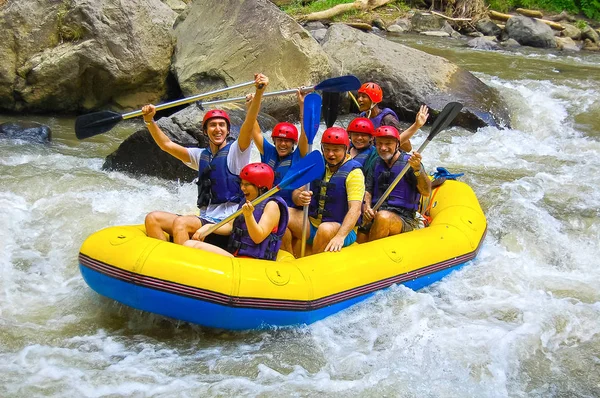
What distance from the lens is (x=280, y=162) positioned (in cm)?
410

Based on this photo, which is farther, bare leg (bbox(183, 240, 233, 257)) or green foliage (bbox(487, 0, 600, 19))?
green foliage (bbox(487, 0, 600, 19))

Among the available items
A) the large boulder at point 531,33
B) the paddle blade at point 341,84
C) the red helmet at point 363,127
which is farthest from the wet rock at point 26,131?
the large boulder at point 531,33

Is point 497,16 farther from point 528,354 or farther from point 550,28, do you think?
point 528,354

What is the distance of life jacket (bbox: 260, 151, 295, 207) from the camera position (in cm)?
405

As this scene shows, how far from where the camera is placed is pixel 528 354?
3658mm

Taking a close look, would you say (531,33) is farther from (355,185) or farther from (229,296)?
(229,296)

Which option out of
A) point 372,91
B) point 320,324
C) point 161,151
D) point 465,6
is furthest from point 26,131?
point 465,6

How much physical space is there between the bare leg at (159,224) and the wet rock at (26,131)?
3.58m

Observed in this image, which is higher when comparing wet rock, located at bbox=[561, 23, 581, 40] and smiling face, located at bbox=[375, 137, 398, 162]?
smiling face, located at bbox=[375, 137, 398, 162]

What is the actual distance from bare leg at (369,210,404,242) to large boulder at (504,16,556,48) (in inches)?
421

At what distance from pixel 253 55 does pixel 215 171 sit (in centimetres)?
403

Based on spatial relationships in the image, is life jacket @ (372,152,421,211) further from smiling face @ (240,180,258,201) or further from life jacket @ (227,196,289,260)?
smiling face @ (240,180,258,201)

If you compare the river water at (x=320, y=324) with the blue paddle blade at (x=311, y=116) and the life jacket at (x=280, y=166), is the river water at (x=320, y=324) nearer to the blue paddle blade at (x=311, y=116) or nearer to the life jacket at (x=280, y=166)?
the life jacket at (x=280, y=166)

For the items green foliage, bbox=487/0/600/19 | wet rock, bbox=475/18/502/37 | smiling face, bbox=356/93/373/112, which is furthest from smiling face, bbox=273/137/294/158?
green foliage, bbox=487/0/600/19
